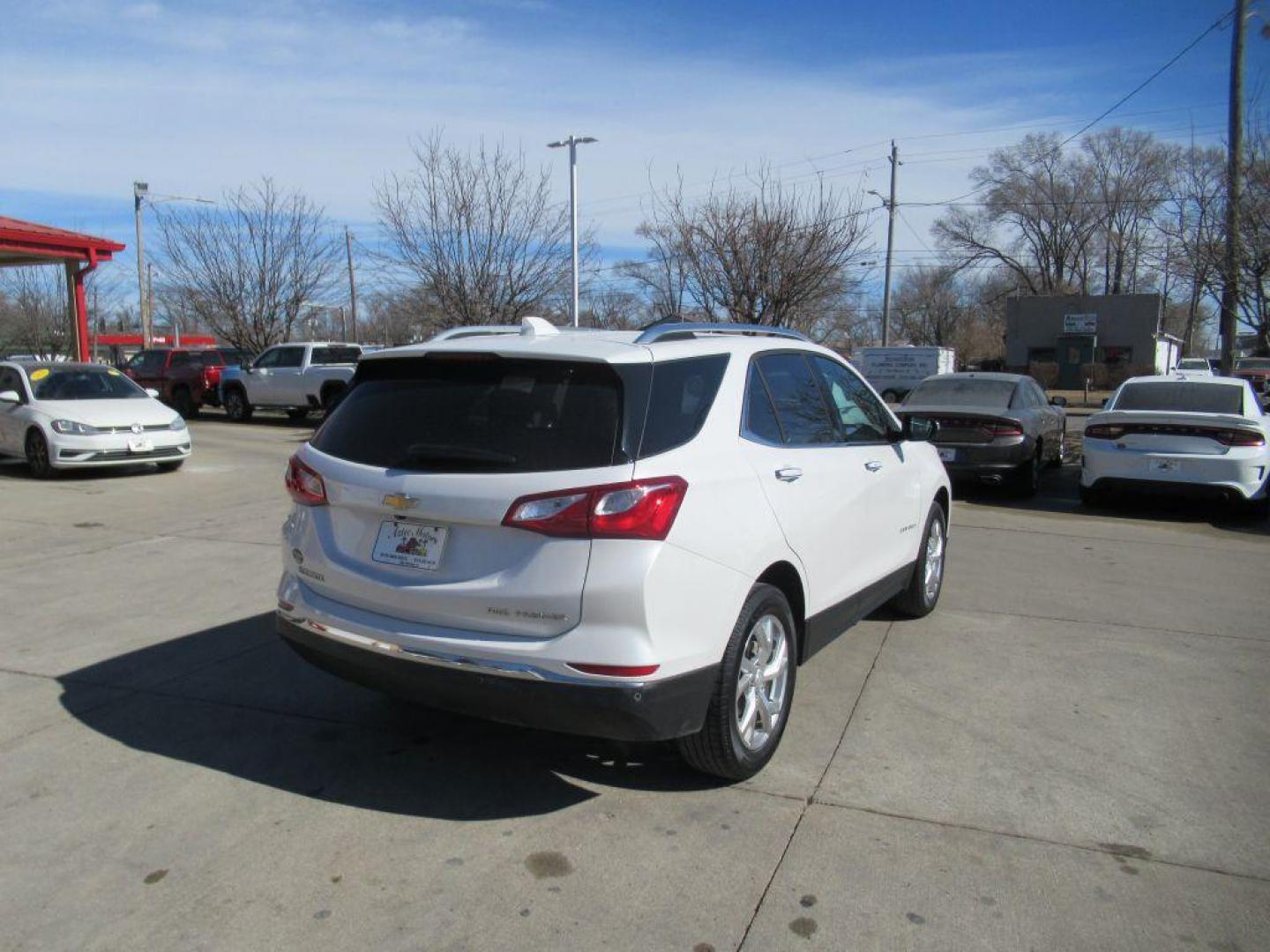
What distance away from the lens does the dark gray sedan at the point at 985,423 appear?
1073 cm

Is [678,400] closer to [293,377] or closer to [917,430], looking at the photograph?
Result: [917,430]

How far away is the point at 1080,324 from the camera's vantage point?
4941 centimetres

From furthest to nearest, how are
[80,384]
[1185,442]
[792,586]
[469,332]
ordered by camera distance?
[80,384], [1185,442], [469,332], [792,586]

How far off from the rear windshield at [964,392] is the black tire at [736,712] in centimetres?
820

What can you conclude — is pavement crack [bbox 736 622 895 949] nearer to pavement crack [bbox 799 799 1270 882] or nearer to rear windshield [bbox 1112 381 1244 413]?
pavement crack [bbox 799 799 1270 882]

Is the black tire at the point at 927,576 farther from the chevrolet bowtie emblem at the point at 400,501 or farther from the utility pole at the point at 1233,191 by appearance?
the utility pole at the point at 1233,191

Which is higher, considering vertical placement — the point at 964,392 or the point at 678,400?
the point at 678,400

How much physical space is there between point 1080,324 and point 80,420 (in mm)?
48554

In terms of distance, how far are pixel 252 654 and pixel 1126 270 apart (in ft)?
236

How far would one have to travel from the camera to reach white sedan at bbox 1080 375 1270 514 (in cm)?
→ 946

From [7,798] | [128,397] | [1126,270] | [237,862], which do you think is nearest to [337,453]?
[237,862]

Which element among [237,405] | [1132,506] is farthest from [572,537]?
[237,405]

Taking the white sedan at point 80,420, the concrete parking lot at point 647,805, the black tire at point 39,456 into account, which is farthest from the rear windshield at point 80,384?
the concrete parking lot at point 647,805

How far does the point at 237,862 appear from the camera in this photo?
3164 mm
